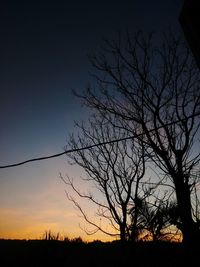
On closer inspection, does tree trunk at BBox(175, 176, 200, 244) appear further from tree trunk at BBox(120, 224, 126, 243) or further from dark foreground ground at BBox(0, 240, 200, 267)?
tree trunk at BBox(120, 224, 126, 243)

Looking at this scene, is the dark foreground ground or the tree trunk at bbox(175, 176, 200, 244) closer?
the tree trunk at bbox(175, 176, 200, 244)

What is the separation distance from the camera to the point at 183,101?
10.2 metres

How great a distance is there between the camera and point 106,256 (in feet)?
40.2

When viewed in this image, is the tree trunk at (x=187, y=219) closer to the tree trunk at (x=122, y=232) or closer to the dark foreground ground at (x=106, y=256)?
the dark foreground ground at (x=106, y=256)

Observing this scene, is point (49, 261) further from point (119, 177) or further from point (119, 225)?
point (119, 177)

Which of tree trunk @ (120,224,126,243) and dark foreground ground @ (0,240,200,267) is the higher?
tree trunk @ (120,224,126,243)

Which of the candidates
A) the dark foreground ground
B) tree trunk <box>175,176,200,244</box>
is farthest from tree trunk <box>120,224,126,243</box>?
tree trunk <box>175,176,200,244</box>

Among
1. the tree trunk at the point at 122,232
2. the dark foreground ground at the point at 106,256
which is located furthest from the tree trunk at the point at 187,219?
the tree trunk at the point at 122,232

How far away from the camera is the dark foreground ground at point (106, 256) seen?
989 cm

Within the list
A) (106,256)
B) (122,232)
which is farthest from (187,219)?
(106,256)

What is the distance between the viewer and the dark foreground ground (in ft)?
32.4

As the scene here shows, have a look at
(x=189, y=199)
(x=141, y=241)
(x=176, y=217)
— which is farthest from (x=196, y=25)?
(x=141, y=241)

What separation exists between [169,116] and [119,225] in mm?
5184

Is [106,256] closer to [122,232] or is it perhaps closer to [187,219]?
[122,232]
